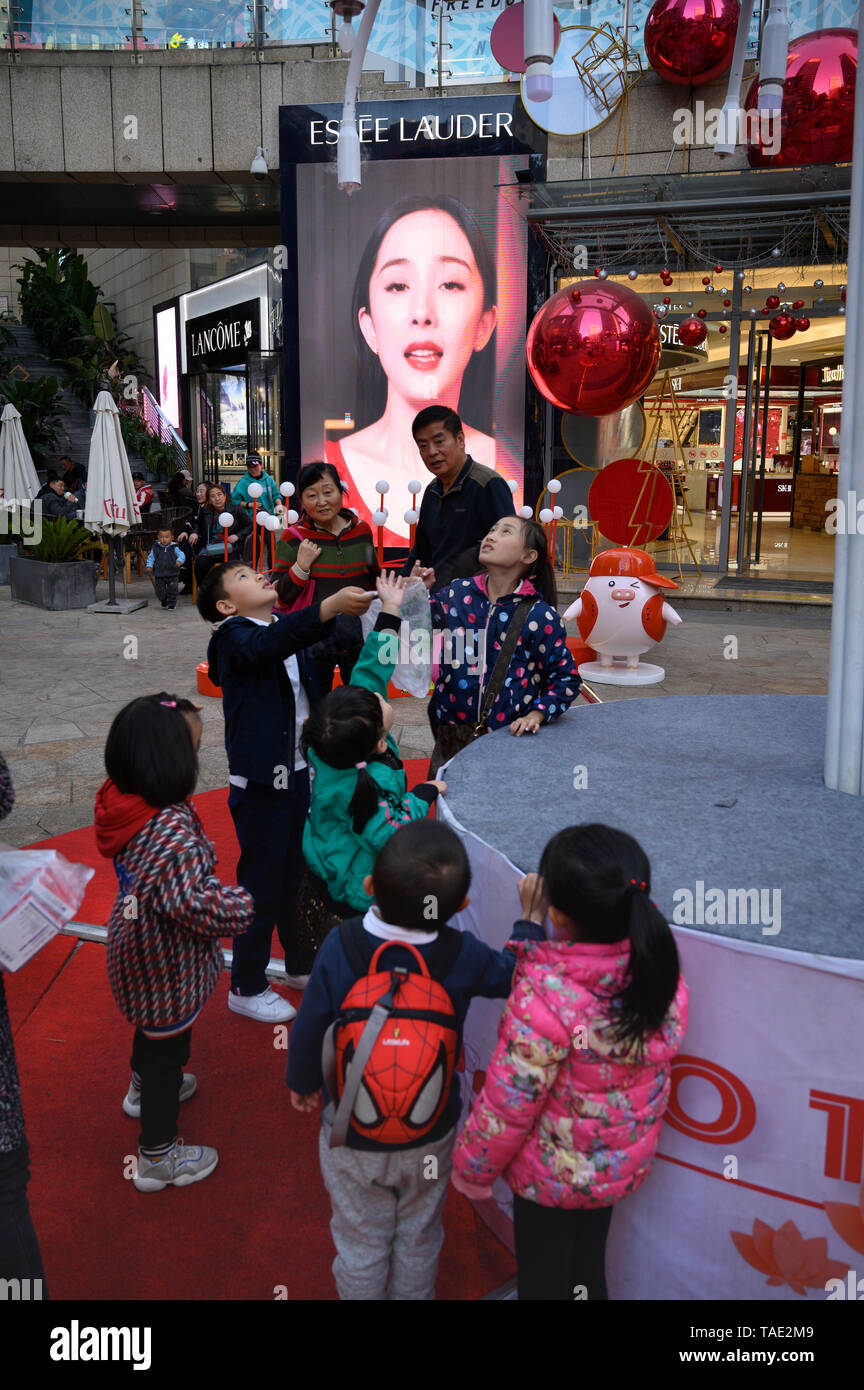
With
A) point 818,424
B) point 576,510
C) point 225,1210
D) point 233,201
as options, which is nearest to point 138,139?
point 233,201

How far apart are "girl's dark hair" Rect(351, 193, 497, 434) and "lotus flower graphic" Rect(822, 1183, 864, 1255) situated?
36.4 ft

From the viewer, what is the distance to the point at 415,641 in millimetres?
3145

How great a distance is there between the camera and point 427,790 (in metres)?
2.71

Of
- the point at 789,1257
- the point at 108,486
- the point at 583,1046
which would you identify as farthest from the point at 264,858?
the point at 108,486

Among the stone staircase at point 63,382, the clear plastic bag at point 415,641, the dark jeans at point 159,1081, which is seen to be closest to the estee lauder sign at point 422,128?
the clear plastic bag at point 415,641

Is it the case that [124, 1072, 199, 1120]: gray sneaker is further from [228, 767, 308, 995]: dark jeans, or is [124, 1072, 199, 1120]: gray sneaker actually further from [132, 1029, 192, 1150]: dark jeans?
[228, 767, 308, 995]: dark jeans

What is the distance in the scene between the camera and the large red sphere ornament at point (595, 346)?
5555 millimetres

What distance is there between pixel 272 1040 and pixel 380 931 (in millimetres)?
1481

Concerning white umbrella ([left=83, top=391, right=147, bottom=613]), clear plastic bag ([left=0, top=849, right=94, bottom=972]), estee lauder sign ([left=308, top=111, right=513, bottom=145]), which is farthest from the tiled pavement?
estee lauder sign ([left=308, top=111, right=513, bottom=145])

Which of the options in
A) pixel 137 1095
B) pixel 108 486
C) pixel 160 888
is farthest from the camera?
pixel 108 486

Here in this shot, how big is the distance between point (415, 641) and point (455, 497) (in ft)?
3.34

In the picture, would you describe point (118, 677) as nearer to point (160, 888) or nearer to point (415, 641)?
point (415, 641)

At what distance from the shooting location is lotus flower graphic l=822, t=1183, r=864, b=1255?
6.09 feet

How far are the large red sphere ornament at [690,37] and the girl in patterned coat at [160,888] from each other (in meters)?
10.5
